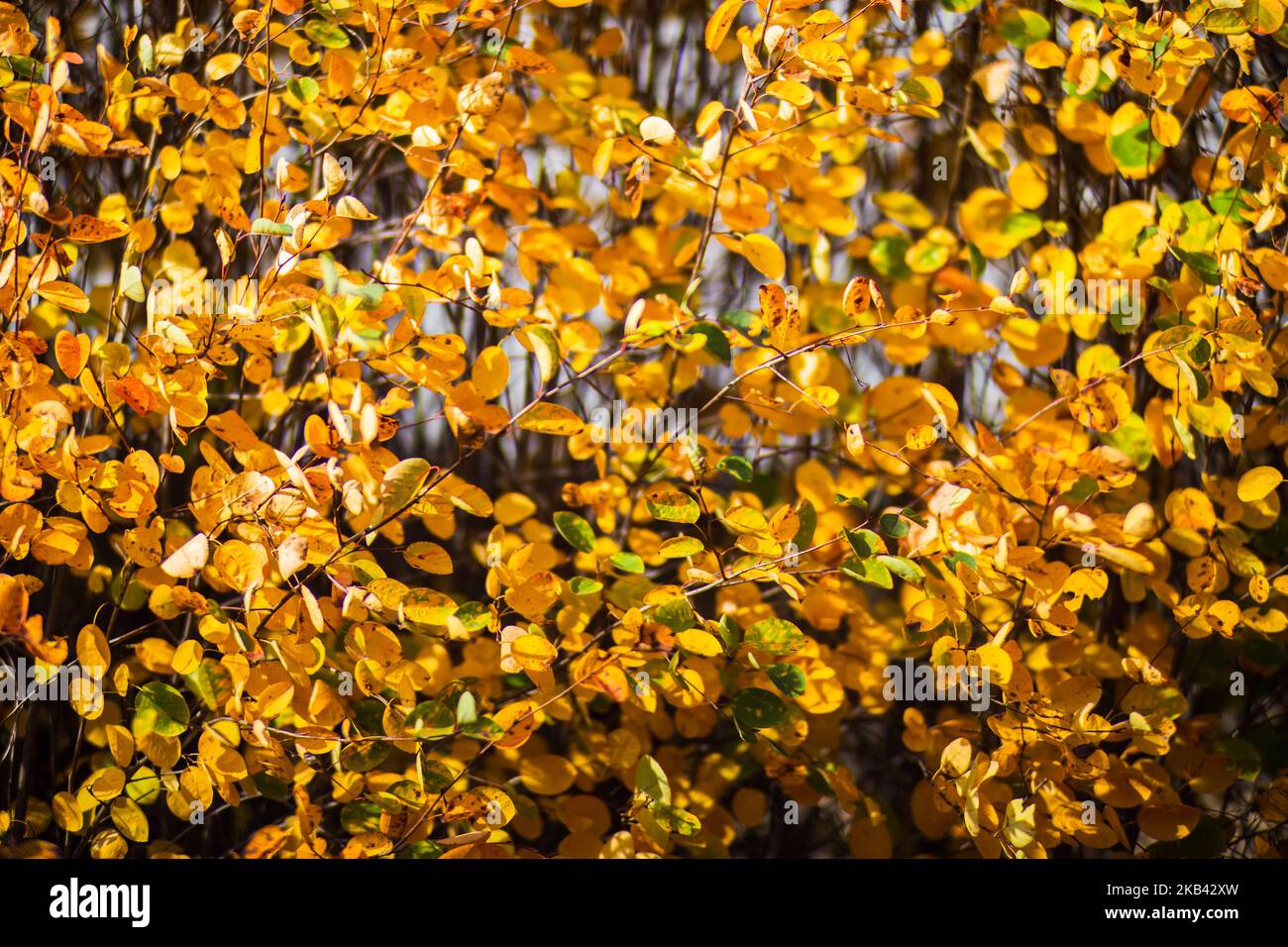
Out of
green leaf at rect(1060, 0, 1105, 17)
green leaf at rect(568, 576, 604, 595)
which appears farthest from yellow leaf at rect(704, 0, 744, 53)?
green leaf at rect(568, 576, 604, 595)

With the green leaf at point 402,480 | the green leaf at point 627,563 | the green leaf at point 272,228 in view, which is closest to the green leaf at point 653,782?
the green leaf at point 627,563

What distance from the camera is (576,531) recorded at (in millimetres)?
1297

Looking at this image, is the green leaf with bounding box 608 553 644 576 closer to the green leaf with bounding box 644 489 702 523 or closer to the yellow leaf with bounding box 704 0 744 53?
the green leaf with bounding box 644 489 702 523

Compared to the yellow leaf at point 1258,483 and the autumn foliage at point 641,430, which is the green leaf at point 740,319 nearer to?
the autumn foliage at point 641,430

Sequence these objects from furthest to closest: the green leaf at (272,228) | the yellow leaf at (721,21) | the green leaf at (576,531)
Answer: the green leaf at (576,531) → the yellow leaf at (721,21) → the green leaf at (272,228)

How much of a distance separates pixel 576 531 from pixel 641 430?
0.25 meters

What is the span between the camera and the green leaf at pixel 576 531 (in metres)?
1.28

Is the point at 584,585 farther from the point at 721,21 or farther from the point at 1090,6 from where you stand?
the point at 1090,6

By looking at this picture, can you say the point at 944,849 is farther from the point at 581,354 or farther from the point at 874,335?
the point at 581,354

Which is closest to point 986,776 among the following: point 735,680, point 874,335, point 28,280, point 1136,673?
point 1136,673

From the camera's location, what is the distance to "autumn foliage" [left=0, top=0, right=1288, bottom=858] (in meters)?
1.17

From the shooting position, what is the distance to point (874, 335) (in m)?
1.64

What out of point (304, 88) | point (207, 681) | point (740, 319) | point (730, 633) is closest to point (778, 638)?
point (730, 633)

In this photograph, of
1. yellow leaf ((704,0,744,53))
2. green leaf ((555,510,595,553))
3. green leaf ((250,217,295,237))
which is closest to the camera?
green leaf ((250,217,295,237))
